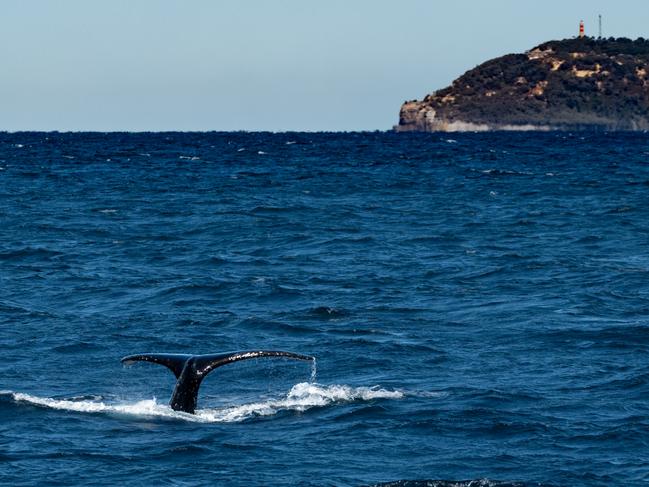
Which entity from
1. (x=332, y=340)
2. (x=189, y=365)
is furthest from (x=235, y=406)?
(x=332, y=340)

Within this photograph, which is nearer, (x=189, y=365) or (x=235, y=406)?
(x=189, y=365)

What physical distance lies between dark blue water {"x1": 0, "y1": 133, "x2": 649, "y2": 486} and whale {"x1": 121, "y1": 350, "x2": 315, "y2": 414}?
0.33m

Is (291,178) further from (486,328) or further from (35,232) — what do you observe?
(486,328)

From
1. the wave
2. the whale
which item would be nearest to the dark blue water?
the wave

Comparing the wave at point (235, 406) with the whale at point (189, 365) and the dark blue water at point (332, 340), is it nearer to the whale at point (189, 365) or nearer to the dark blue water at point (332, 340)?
the dark blue water at point (332, 340)

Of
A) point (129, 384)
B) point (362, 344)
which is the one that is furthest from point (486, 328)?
point (129, 384)

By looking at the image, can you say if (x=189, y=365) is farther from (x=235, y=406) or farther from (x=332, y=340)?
(x=332, y=340)

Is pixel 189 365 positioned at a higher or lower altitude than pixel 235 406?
higher

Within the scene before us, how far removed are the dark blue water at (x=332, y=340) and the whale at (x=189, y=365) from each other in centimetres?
33

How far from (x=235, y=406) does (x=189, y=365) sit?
5.60 feet

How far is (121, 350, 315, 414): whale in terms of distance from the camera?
19859 millimetres

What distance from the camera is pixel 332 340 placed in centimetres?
2712

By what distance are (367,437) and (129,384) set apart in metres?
5.79

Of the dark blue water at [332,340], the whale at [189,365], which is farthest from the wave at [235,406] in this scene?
the whale at [189,365]
